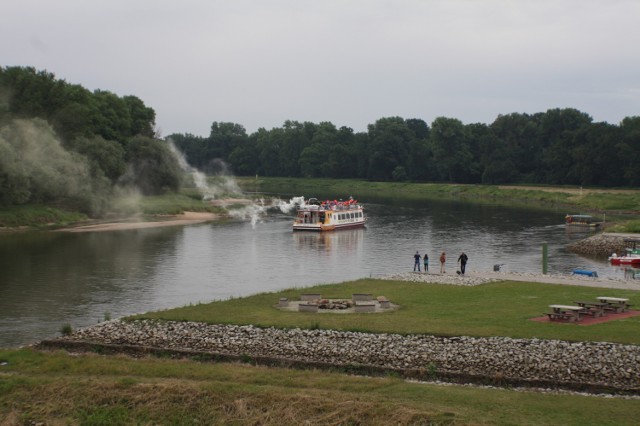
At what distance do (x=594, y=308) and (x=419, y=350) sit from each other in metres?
11.5

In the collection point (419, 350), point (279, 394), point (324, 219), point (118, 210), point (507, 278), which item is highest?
point (118, 210)

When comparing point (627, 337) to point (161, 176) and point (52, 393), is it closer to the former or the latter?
point (52, 393)

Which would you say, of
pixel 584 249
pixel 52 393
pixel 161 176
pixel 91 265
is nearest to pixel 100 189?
pixel 161 176

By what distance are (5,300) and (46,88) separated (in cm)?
9014

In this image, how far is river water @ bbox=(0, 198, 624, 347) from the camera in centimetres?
5353

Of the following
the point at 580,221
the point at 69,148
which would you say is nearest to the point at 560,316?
the point at 580,221

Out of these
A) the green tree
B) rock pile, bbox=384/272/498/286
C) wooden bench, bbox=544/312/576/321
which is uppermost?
the green tree

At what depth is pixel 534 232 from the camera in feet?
359

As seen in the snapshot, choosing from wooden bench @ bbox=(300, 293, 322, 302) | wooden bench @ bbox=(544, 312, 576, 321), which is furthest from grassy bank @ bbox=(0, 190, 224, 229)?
wooden bench @ bbox=(544, 312, 576, 321)

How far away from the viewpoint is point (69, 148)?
417 ft

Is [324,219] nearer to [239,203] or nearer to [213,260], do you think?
[213,260]

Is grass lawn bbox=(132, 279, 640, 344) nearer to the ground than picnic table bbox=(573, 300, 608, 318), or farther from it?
nearer to the ground

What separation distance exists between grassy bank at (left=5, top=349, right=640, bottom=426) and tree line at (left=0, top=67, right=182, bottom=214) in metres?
77.5

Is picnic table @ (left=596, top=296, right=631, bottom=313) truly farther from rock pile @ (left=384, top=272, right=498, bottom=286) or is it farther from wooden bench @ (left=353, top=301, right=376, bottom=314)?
rock pile @ (left=384, top=272, right=498, bottom=286)
